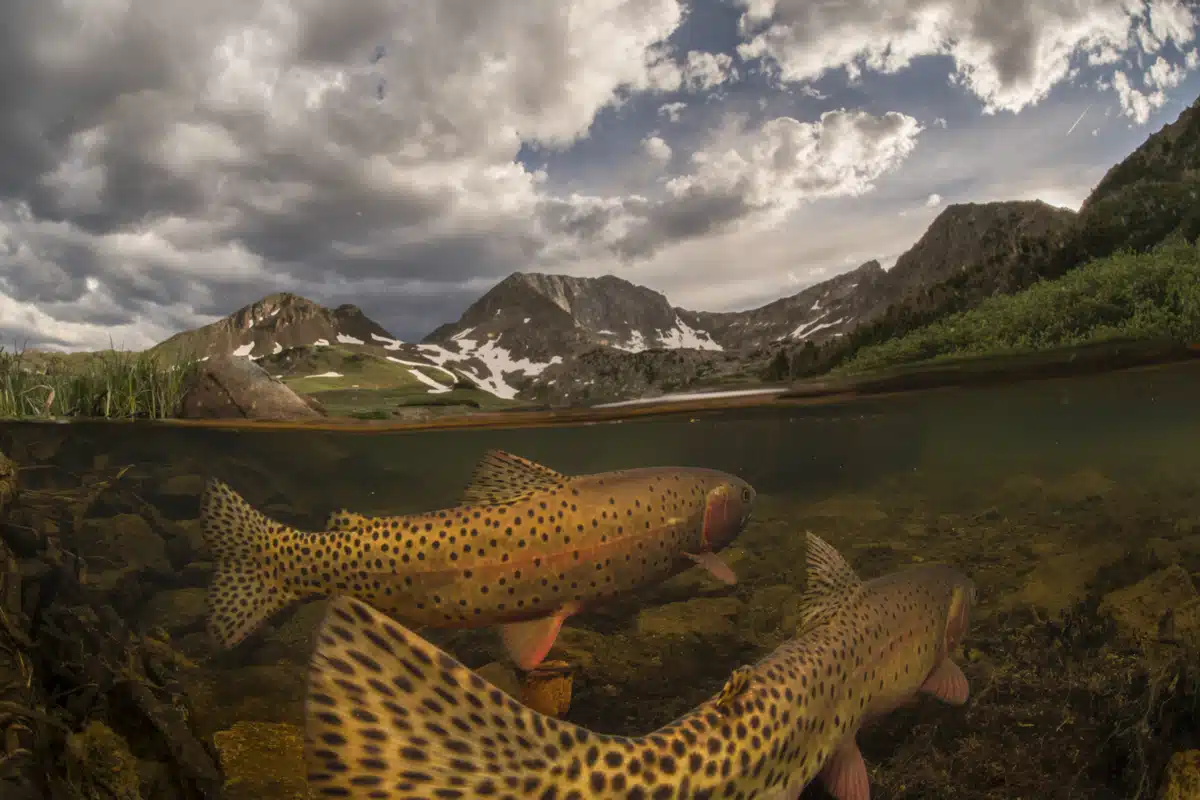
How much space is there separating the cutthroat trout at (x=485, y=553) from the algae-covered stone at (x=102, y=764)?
54 centimetres

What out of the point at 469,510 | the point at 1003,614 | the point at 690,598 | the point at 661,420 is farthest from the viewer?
the point at 661,420

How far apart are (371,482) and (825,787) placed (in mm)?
6793

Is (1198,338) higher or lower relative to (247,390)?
lower

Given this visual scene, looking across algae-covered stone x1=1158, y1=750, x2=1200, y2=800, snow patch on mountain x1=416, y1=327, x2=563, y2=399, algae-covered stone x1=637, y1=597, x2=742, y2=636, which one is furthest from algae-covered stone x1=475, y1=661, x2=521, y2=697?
algae-covered stone x1=1158, y1=750, x2=1200, y2=800

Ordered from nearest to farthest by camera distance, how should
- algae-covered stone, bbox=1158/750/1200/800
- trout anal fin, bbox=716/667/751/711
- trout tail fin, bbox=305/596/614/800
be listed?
1. trout tail fin, bbox=305/596/614/800
2. trout anal fin, bbox=716/667/751/711
3. algae-covered stone, bbox=1158/750/1200/800

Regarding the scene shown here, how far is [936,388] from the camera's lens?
9320 mm

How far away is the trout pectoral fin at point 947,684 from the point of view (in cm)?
331

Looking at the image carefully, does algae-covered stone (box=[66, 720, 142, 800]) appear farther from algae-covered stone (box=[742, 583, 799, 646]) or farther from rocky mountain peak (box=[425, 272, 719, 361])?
rocky mountain peak (box=[425, 272, 719, 361])

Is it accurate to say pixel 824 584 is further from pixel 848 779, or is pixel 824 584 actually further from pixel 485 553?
pixel 485 553

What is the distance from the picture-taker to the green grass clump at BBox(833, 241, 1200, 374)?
719cm

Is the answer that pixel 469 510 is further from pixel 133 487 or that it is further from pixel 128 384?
pixel 133 487

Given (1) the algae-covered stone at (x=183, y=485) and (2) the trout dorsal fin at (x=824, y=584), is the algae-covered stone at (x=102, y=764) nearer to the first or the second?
(2) the trout dorsal fin at (x=824, y=584)

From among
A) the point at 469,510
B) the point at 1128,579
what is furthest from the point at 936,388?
the point at 469,510

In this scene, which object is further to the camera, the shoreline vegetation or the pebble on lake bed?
the shoreline vegetation
